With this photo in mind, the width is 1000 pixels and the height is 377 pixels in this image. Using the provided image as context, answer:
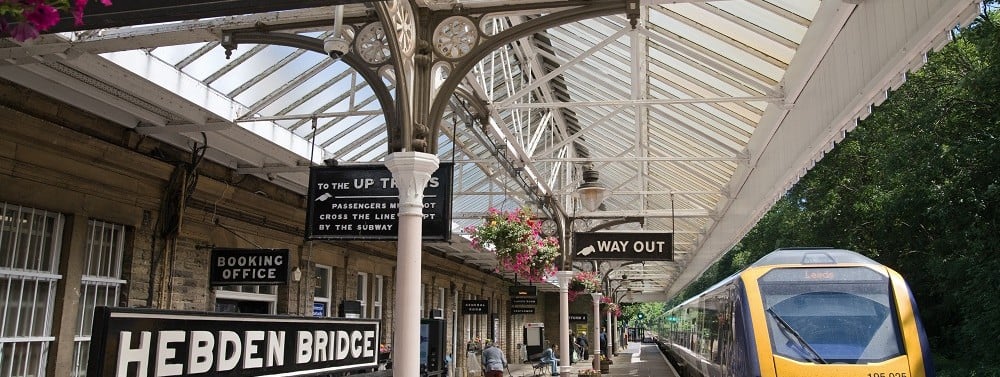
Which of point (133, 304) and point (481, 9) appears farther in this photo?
point (133, 304)

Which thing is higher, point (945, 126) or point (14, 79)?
point (945, 126)

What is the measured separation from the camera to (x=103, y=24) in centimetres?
375

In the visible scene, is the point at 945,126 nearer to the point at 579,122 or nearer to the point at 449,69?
the point at 579,122

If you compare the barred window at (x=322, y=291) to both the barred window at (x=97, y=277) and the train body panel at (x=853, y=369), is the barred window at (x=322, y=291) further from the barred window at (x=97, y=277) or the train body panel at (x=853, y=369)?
the train body panel at (x=853, y=369)

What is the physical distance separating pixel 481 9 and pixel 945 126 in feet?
50.5

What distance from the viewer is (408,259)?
5480 mm

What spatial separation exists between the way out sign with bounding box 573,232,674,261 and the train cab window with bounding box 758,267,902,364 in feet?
11.2

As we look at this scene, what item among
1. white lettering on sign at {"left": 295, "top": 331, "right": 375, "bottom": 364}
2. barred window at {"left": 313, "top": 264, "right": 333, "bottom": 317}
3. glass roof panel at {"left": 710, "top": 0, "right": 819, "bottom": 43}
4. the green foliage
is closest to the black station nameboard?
barred window at {"left": 313, "top": 264, "right": 333, "bottom": 317}

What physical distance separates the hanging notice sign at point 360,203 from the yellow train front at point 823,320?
4029 millimetres

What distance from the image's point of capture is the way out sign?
41.0 ft

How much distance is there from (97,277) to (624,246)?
7.77 m

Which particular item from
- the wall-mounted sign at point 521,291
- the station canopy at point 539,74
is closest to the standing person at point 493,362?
the station canopy at point 539,74

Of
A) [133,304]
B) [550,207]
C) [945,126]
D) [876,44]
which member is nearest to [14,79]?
[133,304]

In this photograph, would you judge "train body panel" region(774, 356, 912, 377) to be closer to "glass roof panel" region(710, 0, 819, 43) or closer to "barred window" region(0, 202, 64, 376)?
"glass roof panel" region(710, 0, 819, 43)
